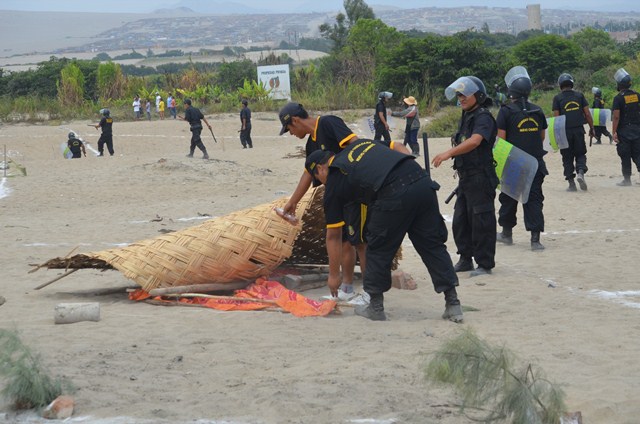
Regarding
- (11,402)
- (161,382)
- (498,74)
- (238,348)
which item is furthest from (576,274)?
(498,74)

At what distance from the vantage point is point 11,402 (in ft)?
16.0

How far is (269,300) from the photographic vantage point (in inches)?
313

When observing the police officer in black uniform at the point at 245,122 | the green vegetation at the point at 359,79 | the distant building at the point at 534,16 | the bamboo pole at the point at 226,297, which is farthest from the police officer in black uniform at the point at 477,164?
the distant building at the point at 534,16

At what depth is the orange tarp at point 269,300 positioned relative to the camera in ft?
24.8

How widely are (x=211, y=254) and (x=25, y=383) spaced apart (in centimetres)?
363

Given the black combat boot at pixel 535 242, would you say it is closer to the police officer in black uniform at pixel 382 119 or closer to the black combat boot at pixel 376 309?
the black combat boot at pixel 376 309

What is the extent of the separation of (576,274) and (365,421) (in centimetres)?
510

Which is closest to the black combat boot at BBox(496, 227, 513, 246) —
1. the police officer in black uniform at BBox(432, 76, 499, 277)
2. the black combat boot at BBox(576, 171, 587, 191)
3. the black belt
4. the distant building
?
the police officer in black uniform at BBox(432, 76, 499, 277)

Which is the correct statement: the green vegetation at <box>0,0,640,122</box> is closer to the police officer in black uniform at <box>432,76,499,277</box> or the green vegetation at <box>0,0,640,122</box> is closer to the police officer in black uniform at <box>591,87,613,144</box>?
the police officer in black uniform at <box>591,87,613,144</box>

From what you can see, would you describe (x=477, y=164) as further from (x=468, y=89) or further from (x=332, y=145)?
(x=332, y=145)

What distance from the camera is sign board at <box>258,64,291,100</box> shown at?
139 feet

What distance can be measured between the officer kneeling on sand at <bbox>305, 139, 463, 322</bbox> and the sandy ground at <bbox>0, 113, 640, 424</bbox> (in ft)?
1.03

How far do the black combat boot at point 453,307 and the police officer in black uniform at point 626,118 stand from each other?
8.82m

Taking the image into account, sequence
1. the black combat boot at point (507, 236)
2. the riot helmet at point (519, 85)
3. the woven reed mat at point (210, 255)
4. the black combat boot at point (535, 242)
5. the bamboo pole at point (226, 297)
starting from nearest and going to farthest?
the bamboo pole at point (226, 297) < the woven reed mat at point (210, 255) < the riot helmet at point (519, 85) < the black combat boot at point (535, 242) < the black combat boot at point (507, 236)
